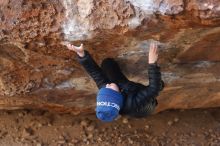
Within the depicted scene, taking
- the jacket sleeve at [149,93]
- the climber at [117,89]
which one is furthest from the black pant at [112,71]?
the jacket sleeve at [149,93]

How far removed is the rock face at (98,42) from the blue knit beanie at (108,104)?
341 mm

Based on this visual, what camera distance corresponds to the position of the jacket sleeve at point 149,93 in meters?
2.77

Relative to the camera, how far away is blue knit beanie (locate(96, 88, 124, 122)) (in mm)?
2736

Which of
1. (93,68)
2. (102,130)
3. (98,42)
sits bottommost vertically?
(102,130)

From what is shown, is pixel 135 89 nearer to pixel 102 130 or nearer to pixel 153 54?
pixel 153 54

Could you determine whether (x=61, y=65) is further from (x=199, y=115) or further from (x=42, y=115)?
(x=199, y=115)

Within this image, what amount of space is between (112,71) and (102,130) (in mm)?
1321

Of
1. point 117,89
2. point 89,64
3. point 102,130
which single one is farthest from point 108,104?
point 102,130

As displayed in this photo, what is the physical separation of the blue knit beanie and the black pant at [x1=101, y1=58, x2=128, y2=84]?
26cm

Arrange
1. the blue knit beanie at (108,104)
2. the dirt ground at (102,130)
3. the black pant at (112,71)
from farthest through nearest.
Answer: the dirt ground at (102,130) < the black pant at (112,71) < the blue knit beanie at (108,104)

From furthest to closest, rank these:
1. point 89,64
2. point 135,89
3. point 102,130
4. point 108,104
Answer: point 102,130 < point 135,89 < point 89,64 < point 108,104

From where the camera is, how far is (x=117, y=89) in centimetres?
290

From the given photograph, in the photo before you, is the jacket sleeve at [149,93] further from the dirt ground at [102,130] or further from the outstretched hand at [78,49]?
the dirt ground at [102,130]

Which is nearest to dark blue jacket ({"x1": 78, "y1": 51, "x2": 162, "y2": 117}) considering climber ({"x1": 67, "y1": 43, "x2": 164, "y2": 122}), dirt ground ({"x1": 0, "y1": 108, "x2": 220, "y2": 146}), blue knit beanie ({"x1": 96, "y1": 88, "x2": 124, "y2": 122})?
climber ({"x1": 67, "y1": 43, "x2": 164, "y2": 122})
